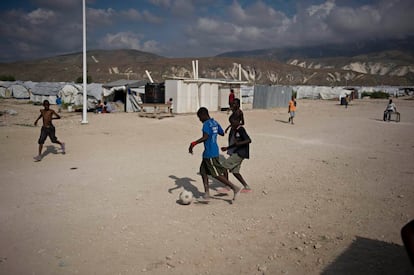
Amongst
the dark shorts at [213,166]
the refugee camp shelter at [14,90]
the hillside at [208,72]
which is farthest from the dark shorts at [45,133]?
the hillside at [208,72]

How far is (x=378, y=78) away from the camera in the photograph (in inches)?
4227

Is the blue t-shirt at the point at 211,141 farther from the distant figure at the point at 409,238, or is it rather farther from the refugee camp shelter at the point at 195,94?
the refugee camp shelter at the point at 195,94

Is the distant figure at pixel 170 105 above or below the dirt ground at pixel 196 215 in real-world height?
above

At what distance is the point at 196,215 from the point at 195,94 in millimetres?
18173

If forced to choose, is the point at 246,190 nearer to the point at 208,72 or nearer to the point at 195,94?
the point at 195,94

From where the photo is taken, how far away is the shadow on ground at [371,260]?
3.42 metres

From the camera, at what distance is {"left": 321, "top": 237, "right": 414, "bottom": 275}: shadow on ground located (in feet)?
11.2

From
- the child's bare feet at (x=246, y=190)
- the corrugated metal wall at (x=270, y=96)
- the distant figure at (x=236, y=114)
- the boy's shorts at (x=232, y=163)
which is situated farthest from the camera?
the corrugated metal wall at (x=270, y=96)

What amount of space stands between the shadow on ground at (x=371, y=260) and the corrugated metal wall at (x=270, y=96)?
980 inches

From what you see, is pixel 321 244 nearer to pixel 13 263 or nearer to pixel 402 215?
pixel 402 215

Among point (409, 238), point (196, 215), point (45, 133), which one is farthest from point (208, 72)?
point (409, 238)

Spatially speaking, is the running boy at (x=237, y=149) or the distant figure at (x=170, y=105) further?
the distant figure at (x=170, y=105)

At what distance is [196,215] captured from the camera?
4.97 metres

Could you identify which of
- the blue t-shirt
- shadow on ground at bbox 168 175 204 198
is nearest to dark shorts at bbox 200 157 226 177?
the blue t-shirt
